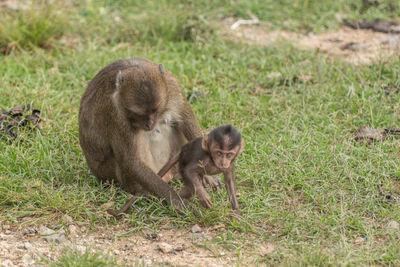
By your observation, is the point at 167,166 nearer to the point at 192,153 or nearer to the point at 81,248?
the point at 192,153

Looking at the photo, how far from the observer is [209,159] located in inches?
214

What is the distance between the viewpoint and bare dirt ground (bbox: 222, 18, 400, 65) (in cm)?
917

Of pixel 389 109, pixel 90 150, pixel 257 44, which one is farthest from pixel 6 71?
pixel 389 109

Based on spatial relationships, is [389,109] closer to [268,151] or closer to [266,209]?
[268,151]

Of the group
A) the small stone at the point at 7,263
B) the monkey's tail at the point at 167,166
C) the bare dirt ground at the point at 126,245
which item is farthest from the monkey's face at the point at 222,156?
the small stone at the point at 7,263

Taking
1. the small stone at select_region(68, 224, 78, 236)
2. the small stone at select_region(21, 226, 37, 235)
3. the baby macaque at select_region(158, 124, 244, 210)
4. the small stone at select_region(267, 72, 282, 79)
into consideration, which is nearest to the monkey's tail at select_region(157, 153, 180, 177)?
the baby macaque at select_region(158, 124, 244, 210)

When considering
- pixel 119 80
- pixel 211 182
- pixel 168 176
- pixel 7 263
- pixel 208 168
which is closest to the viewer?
pixel 7 263

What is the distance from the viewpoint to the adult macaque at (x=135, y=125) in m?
5.30

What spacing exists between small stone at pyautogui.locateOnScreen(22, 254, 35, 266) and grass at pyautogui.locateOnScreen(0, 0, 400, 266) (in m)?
0.35

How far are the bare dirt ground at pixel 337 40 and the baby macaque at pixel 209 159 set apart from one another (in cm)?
410

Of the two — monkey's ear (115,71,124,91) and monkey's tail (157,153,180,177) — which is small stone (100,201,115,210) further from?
monkey's ear (115,71,124,91)

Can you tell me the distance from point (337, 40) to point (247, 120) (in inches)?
130

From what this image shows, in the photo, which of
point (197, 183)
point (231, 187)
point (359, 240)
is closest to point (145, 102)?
point (197, 183)

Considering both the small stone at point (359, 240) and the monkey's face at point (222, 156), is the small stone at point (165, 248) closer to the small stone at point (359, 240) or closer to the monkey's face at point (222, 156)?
the monkey's face at point (222, 156)
